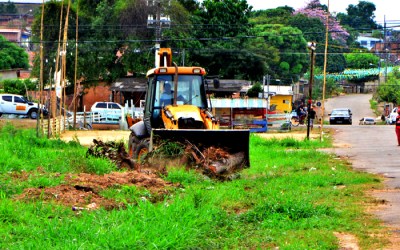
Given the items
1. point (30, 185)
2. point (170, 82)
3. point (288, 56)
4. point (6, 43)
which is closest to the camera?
point (30, 185)

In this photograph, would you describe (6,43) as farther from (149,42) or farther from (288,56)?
(288,56)

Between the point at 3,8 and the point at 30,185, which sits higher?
the point at 3,8

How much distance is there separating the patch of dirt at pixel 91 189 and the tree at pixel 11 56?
6149 centimetres

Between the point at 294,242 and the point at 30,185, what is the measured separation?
5260 mm

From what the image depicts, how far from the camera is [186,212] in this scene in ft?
35.9

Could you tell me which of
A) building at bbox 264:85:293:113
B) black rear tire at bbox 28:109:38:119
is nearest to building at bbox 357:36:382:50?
building at bbox 264:85:293:113

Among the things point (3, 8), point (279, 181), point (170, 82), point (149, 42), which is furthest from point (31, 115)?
point (3, 8)

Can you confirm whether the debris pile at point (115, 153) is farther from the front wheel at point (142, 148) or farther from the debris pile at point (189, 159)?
the front wheel at point (142, 148)

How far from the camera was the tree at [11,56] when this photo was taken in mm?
74375

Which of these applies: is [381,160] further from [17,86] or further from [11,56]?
[11,56]

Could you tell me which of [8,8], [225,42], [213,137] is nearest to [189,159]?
[213,137]

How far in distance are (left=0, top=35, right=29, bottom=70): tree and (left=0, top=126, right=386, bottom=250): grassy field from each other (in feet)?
190

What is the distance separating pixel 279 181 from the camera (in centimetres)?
1697

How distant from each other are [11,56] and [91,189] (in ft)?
219
